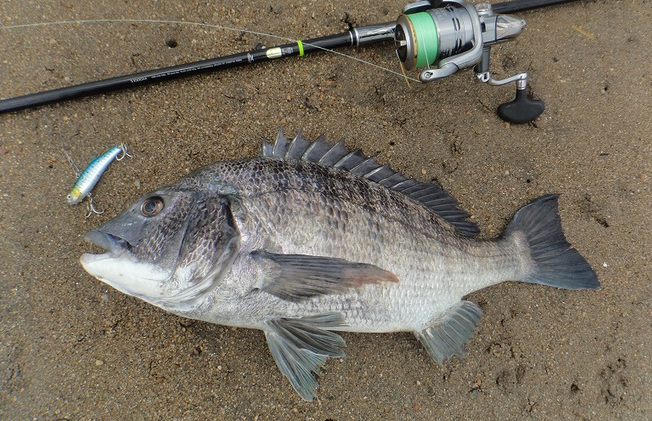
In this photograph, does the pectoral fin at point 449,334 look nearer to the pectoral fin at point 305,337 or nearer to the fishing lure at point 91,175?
the pectoral fin at point 305,337

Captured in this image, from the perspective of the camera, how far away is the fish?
1.49 m

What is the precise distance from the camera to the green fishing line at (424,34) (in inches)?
69.9

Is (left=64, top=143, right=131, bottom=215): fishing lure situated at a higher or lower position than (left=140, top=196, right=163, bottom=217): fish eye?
lower

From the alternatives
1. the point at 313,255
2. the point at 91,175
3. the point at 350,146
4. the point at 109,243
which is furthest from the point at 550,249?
the point at 91,175

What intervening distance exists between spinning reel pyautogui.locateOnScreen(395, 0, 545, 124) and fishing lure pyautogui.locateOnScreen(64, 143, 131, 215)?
5.14 feet

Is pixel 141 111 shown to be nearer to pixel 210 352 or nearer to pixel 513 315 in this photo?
pixel 210 352

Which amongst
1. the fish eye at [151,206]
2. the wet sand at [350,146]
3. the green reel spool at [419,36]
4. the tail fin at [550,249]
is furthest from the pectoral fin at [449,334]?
the fish eye at [151,206]

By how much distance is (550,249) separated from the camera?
6.68 ft

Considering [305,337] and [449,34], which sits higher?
[449,34]

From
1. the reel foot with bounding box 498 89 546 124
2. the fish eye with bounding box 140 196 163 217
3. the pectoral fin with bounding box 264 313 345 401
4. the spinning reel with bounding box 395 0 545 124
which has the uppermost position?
the spinning reel with bounding box 395 0 545 124

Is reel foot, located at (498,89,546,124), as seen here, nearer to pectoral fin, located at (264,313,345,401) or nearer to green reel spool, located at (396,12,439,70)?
green reel spool, located at (396,12,439,70)

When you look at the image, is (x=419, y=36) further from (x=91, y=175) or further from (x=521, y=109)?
(x=91, y=175)

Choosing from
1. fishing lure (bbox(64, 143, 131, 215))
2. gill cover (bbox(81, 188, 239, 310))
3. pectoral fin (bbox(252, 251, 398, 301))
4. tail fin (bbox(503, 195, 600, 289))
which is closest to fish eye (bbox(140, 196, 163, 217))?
gill cover (bbox(81, 188, 239, 310))

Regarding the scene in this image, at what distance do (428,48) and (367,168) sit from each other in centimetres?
62
